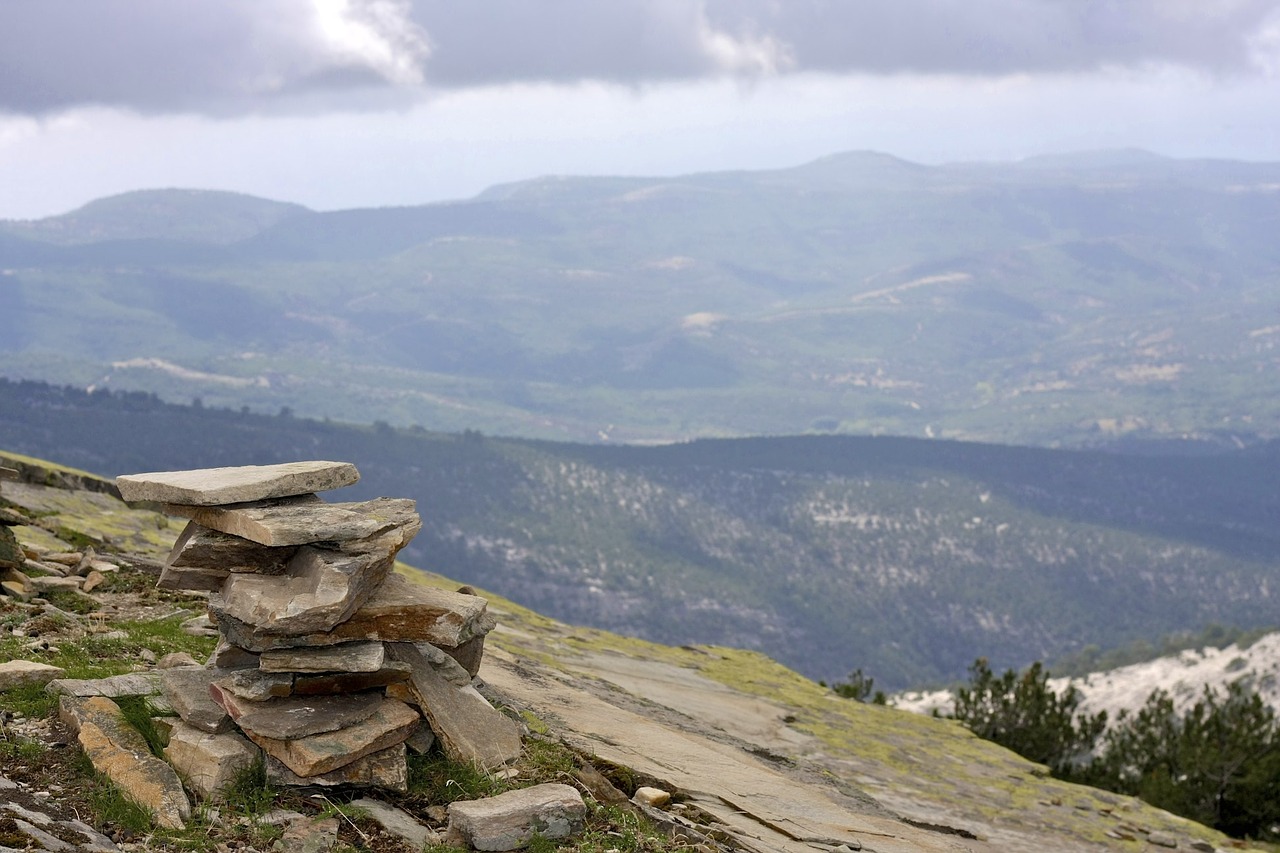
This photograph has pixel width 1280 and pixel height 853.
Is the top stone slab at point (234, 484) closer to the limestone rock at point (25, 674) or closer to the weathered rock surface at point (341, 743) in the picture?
the limestone rock at point (25, 674)

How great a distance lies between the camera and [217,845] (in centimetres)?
A: 1152

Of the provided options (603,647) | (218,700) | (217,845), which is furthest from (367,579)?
(603,647)

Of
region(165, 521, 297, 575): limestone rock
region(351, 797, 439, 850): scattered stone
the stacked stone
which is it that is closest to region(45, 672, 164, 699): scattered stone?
the stacked stone

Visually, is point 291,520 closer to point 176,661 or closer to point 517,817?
point 176,661

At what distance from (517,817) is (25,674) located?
6402mm

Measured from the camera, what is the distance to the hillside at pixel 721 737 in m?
15.3

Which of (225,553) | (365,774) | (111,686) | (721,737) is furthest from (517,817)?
(721,737)

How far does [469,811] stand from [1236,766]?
105ft

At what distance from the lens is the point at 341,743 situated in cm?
1259

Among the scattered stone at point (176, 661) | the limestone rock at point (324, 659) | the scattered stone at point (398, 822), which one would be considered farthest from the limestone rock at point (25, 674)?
the scattered stone at point (398, 822)

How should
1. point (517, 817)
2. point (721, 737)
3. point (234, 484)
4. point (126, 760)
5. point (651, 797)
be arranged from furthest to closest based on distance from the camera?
1. point (721, 737)
2. point (651, 797)
3. point (234, 484)
4. point (126, 760)
5. point (517, 817)

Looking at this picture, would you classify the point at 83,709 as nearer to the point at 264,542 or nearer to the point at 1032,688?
the point at 264,542

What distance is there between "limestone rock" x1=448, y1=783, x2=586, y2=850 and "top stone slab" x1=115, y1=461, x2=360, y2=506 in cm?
383

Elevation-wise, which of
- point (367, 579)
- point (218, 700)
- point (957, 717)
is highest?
point (367, 579)
